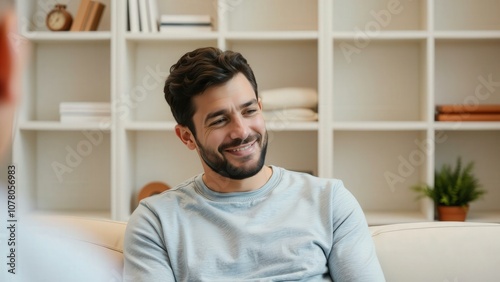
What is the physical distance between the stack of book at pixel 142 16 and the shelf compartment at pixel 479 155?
61.1 inches

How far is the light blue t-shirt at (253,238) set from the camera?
4.44 ft

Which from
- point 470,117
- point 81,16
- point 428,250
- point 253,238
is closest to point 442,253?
point 428,250

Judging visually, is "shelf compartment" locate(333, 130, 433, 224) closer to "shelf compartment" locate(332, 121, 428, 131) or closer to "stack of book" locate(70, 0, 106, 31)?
"shelf compartment" locate(332, 121, 428, 131)

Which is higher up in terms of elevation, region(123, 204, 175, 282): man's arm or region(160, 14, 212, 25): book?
region(160, 14, 212, 25): book

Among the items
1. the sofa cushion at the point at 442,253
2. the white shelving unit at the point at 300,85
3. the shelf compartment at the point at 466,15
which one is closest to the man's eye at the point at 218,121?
the sofa cushion at the point at 442,253

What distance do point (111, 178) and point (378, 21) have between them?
5.10 feet

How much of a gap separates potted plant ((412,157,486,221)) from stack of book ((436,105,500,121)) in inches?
9.2

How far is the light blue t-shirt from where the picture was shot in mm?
1354

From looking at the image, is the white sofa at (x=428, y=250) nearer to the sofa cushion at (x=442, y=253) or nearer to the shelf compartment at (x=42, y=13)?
the sofa cushion at (x=442, y=253)

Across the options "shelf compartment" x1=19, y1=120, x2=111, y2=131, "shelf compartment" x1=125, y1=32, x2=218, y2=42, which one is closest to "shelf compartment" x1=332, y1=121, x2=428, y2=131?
"shelf compartment" x1=125, y1=32, x2=218, y2=42

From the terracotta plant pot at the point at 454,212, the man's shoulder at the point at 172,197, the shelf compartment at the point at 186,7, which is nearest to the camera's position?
the man's shoulder at the point at 172,197

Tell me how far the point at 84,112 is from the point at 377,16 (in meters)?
1.55

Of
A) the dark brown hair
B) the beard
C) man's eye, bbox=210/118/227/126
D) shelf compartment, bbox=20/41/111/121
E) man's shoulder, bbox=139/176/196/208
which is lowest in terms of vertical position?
man's shoulder, bbox=139/176/196/208

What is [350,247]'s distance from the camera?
4.52ft
